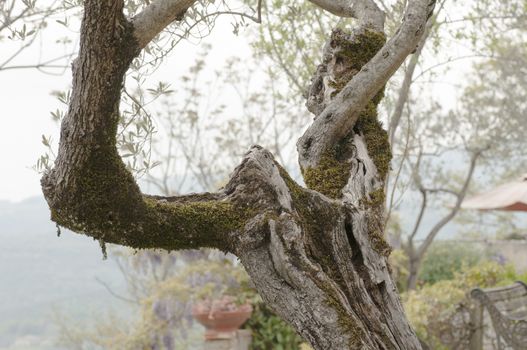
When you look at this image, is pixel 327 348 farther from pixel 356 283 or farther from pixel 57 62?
pixel 57 62

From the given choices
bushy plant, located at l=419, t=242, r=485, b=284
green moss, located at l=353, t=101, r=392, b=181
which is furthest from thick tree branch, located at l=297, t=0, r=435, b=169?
bushy plant, located at l=419, t=242, r=485, b=284

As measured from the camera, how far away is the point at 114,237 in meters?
2.34

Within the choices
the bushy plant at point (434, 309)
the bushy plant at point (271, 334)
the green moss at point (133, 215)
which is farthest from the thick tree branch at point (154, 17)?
the bushy plant at point (271, 334)

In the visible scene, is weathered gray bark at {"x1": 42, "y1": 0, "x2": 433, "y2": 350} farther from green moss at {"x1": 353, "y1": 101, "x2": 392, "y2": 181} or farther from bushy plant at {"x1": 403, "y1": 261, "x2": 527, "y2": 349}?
bushy plant at {"x1": 403, "y1": 261, "x2": 527, "y2": 349}

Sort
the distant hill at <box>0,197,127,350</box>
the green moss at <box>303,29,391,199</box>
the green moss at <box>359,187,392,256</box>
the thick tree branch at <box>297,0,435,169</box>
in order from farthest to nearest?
the distant hill at <box>0,197,127,350</box>
the green moss at <box>303,29,391,199</box>
the thick tree branch at <box>297,0,435,169</box>
the green moss at <box>359,187,392,256</box>

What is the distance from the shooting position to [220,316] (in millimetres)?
7383

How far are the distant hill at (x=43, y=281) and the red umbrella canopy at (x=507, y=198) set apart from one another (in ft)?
23.1

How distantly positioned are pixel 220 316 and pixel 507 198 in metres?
3.87

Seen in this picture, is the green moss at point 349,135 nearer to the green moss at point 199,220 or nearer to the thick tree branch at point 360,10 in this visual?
the thick tree branch at point 360,10

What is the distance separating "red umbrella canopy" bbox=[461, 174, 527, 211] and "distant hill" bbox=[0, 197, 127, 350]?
7.03 meters

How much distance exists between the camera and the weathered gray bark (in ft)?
6.91

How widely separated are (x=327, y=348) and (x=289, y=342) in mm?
5741

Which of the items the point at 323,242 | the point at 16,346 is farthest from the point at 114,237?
the point at 16,346

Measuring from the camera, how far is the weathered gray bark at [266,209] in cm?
211
